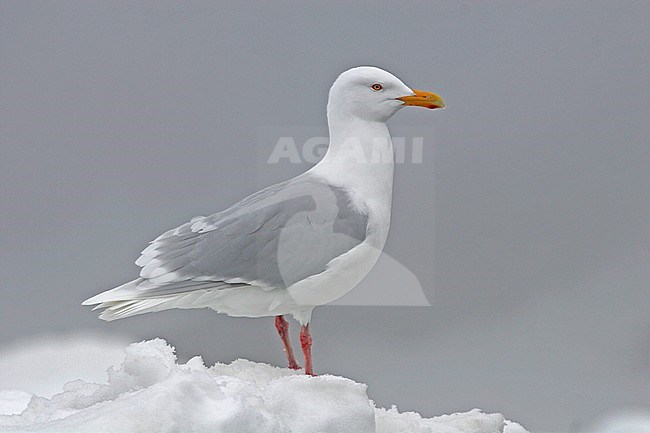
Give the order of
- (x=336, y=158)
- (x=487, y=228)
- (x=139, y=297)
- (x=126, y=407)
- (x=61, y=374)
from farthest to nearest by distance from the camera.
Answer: (x=61, y=374), (x=487, y=228), (x=336, y=158), (x=139, y=297), (x=126, y=407)

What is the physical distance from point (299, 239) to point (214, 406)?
465 mm

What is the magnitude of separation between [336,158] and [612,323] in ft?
3.33

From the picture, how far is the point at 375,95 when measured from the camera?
6.83 ft

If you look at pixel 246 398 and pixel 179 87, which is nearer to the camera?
pixel 246 398

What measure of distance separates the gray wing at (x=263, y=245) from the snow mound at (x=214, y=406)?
6.7 inches

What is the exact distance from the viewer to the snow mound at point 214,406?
1590 millimetres

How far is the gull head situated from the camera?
207 cm

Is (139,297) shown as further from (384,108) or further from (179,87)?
(179,87)

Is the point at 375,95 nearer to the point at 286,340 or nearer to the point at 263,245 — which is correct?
the point at 263,245

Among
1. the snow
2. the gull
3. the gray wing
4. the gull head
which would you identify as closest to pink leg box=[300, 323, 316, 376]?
the gull

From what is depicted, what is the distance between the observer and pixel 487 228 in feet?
8.39

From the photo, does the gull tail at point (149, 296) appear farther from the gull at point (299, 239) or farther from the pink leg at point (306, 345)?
the pink leg at point (306, 345)

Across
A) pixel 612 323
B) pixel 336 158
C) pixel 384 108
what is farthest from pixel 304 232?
pixel 612 323

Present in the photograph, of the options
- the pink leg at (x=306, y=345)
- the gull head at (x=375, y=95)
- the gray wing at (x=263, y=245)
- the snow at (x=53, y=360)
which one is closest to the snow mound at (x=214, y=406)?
the pink leg at (x=306, y=345)
